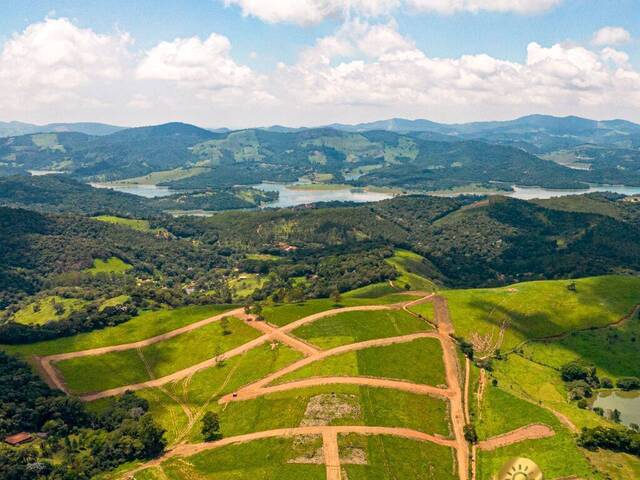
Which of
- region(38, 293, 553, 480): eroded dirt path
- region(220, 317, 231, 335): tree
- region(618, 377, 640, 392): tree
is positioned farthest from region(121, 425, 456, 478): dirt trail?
region(618, 377, 640, 392): tree

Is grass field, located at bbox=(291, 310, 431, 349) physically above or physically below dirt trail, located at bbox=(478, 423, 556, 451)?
above

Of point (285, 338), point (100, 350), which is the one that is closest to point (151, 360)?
point (100, 350)

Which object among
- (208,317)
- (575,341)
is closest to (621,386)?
(575,341)

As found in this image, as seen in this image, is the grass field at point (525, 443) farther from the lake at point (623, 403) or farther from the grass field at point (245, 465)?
the grass field at point (245, 465)

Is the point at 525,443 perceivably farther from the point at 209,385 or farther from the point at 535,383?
the point at 209,385

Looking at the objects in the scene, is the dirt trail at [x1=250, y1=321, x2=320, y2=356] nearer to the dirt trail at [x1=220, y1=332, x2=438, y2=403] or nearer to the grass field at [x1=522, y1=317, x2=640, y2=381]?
the dirt trail at [x1=220, y1=332, x2=438, y2=403]

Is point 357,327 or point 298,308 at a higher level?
point 298,308
